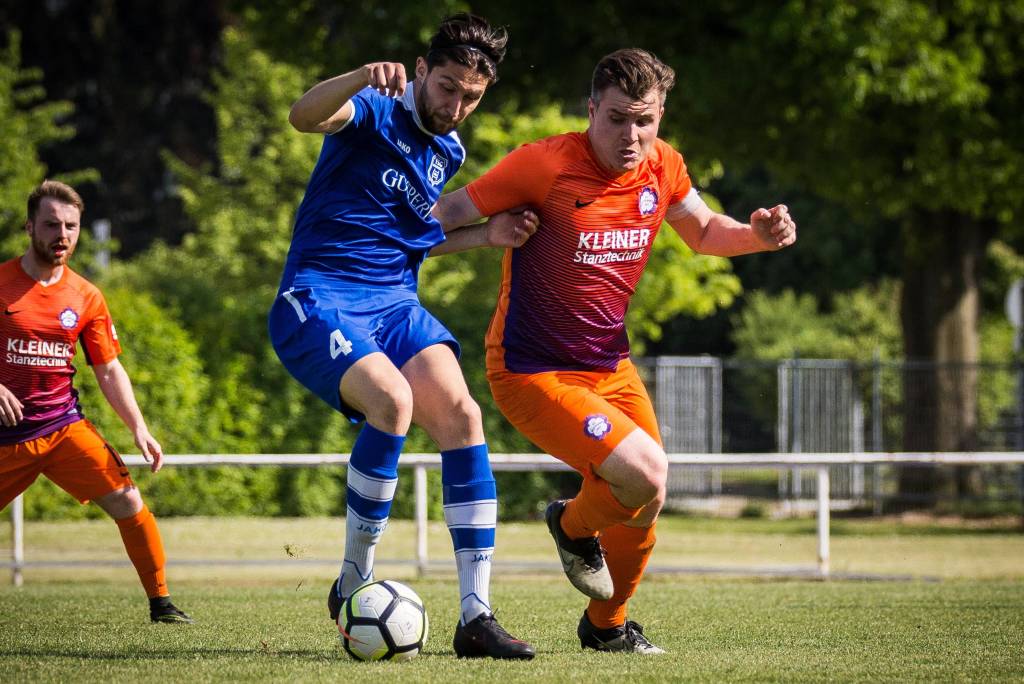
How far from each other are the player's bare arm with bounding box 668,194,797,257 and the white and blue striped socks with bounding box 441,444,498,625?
1622 mm

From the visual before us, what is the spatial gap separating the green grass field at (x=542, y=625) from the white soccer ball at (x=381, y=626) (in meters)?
0.11

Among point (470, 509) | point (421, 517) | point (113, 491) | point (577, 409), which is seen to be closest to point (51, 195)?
point (113, 491)

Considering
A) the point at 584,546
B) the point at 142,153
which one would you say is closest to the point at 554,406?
the point at 584,546

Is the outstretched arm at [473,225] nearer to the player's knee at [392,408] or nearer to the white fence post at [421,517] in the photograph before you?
the player's knee at [392,408]

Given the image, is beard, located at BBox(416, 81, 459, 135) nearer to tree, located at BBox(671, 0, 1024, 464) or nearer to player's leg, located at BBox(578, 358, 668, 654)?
player's leg, located at BBox(578, 358, 668, 654)

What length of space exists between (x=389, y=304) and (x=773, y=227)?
6.02ft

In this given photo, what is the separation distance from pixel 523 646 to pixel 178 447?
1271cm

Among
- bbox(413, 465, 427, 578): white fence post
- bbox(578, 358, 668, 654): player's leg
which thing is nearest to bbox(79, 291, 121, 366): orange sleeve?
bbox(578, 358, 668, 654): player's leg

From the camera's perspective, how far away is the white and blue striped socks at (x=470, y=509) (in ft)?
19.0

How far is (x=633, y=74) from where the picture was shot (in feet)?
19.5

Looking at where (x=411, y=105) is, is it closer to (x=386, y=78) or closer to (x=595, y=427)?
(x=386, y=78)

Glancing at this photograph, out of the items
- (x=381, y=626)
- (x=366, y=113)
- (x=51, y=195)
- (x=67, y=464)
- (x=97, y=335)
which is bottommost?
(x=381, y=626)

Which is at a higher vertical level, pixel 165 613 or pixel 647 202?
pixel 647 202

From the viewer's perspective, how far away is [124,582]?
40.7ft
